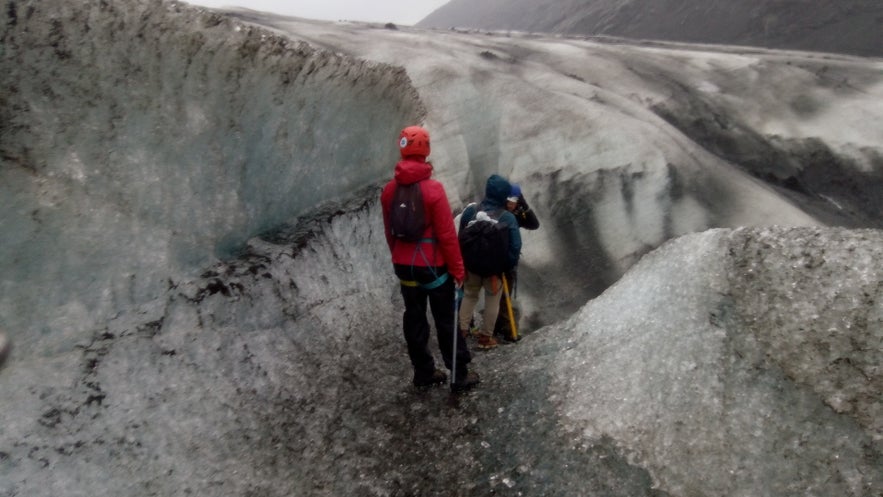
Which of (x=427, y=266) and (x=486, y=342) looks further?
(x=486, y=342)

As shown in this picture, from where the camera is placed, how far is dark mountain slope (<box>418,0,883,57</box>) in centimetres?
2991

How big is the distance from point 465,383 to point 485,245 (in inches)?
51.6

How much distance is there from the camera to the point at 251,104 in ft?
18.0

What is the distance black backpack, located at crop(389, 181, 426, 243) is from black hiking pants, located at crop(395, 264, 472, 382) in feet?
0.89

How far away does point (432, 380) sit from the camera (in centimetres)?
482

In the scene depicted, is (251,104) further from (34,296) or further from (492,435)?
(492,435)

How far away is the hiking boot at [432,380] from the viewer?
4.80m

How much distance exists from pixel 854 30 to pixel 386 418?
34.0m

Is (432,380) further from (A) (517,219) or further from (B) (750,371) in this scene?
(B) (750,371)

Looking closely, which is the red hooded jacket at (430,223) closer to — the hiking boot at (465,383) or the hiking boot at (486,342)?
the hiking boot at (465,383)

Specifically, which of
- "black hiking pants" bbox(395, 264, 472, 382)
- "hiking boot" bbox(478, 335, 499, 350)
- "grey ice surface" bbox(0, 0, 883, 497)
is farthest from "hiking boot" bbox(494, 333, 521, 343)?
"black hiking pants" bbox(395, 264, 472, 382)

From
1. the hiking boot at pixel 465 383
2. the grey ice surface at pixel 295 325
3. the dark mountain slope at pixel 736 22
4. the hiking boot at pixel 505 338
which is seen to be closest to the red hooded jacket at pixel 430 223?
the hiking boot at pixel 465 383

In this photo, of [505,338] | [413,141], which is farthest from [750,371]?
[505,338]

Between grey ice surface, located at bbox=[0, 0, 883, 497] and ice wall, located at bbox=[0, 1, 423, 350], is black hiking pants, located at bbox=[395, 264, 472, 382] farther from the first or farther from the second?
ice wall, located at bbox=[0, 1, 423, 350]
